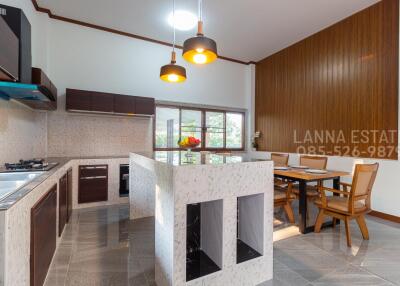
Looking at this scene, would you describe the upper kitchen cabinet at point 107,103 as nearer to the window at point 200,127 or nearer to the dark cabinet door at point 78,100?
the dark cabinet door at point 78,100

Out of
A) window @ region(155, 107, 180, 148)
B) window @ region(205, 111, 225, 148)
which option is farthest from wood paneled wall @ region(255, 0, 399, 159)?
window @ region(155, 107, 180, 148)

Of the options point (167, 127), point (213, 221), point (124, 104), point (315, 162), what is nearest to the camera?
point (213, 221)

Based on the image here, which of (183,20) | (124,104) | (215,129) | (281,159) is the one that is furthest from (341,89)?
(124,104)

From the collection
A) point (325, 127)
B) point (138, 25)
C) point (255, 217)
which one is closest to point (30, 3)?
point (138, 25)

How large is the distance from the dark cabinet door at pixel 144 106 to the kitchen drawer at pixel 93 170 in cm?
125

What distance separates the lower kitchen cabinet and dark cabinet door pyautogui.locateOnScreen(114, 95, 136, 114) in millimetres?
1106

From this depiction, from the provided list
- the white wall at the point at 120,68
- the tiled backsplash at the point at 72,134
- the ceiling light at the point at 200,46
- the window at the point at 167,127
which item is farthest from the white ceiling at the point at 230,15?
the ceiling light at the point at 200,46

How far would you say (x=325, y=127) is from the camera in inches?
168

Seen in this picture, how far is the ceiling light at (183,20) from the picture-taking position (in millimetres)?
3775

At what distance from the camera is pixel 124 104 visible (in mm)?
4074

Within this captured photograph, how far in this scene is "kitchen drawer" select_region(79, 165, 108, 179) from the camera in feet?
11.7

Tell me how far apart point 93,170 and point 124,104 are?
134cm

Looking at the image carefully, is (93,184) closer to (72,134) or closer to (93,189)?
(93,189)

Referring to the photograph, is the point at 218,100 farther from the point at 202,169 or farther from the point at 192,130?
the point at 202,169
